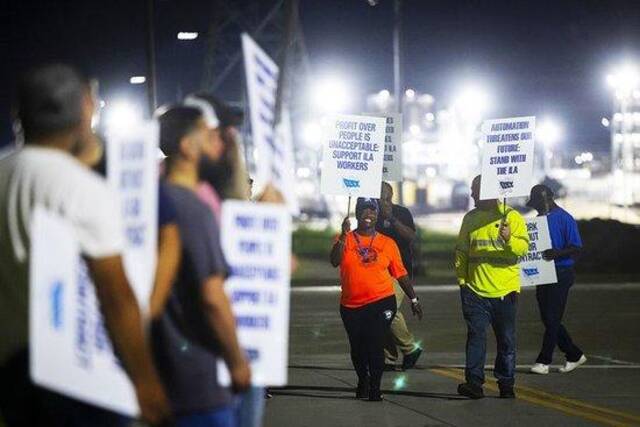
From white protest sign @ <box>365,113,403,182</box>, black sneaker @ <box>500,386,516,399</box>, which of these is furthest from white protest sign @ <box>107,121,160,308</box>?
white protest sign @ <box>365,113,403,182</box>

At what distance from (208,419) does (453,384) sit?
28.7ft

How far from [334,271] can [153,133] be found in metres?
31.3

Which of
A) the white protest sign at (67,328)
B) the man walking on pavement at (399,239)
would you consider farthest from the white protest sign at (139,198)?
the man walking on pavement at (399,239)

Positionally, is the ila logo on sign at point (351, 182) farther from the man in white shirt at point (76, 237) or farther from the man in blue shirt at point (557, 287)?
the man in white shirt at point (76, 237)

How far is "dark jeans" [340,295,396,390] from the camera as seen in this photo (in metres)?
12.4

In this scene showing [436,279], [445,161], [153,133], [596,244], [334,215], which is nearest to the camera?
[153,133]

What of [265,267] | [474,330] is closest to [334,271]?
[474,330]

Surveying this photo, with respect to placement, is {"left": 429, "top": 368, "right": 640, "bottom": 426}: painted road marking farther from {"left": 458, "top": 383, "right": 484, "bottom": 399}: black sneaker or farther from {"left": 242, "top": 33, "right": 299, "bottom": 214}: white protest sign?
{"left": 242, "top": 33, "right": 299, "bottom": 214}: white protest sign

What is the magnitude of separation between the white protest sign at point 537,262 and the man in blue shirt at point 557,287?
61 mm

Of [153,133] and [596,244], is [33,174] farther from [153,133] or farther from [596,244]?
[596,244]

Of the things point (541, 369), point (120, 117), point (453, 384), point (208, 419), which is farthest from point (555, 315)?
point (120, 117)

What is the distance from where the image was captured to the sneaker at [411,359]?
1471cm

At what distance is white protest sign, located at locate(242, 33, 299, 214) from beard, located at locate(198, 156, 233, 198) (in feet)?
0.54

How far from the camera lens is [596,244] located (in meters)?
35.5
